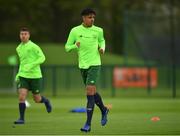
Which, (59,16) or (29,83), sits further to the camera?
(59,16)

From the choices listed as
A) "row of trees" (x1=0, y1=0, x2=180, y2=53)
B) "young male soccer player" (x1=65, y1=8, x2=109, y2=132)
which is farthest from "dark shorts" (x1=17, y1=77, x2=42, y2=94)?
"row of trees" (x1=0, y1=0, x2=180, y2=53)

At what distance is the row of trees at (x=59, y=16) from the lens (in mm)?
60062

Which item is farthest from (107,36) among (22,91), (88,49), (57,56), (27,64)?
(88,49)

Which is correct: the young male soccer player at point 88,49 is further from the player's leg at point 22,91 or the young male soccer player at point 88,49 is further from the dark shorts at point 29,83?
the dark shorts at point 29,83

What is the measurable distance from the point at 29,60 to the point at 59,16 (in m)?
44.3

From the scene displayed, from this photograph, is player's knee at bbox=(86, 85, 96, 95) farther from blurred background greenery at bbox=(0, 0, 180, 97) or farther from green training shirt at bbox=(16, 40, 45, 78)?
blurred background greenery at bbox=(0, 0, 180, 97)

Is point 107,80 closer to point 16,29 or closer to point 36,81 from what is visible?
point 36,81

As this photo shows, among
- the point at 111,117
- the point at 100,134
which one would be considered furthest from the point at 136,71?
the point at 100,134

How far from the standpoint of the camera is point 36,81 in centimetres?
1998

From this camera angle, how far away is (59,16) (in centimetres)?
6397

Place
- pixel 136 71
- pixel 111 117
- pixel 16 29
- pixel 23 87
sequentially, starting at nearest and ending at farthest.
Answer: pixel 23 87, pixel 111 117, pixel 136 71, pixel 16 29

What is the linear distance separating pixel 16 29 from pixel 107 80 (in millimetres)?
23594

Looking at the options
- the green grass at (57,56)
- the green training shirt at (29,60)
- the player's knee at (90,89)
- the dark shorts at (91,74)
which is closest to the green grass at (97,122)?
the player's knee at (90,89)

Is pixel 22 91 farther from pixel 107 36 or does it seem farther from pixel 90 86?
pixel 107 36
